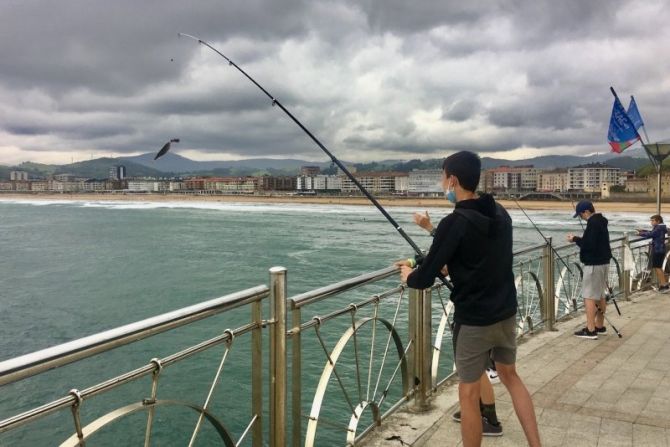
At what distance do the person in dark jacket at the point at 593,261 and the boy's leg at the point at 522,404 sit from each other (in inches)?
141

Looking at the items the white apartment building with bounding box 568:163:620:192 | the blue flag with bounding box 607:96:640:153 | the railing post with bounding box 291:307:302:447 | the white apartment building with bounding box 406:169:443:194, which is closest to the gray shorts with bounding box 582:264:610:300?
the railing post with bounding box 291:307:302:447

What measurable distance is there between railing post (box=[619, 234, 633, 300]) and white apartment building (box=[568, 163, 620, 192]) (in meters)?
165

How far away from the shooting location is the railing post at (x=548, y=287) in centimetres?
643

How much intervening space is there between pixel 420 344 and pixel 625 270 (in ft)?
20.5

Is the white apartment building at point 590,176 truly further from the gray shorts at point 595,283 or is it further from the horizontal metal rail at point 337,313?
the horizontal metal rail at point 337,313

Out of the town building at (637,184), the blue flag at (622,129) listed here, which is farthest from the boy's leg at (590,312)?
the town building at (637,184)

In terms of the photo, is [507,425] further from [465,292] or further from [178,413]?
[178,413]

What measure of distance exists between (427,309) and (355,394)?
4.61m

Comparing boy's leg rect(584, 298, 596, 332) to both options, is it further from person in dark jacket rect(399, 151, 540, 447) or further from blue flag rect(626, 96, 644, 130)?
blue flag rect(626, 96, 644, 130)

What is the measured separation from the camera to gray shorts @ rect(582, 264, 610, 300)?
20.2ft

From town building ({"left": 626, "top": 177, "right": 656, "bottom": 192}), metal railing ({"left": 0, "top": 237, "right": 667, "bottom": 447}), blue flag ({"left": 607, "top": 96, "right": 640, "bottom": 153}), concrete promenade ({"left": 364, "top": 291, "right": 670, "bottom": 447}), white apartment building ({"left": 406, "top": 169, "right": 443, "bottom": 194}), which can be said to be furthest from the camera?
white apartment building ({"left": 406, "top": 169, "right": 443, "bottom": 194})

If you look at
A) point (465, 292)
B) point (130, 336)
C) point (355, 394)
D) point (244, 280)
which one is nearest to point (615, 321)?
point (355, 394)

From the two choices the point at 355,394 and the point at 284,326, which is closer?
the point at 284,326

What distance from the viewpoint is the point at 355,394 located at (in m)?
8.34
